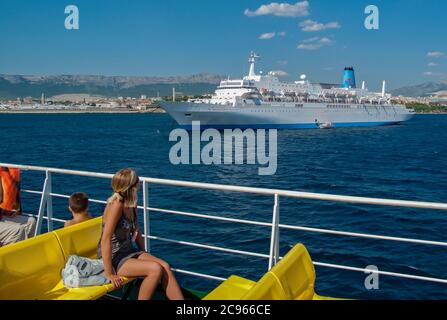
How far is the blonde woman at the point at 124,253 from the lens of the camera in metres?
2.98

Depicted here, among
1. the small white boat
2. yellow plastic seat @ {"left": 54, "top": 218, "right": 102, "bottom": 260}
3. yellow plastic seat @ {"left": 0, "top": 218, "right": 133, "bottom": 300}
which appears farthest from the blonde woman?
the small white boat

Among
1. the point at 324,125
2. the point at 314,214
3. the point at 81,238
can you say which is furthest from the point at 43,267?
the point at 324,125

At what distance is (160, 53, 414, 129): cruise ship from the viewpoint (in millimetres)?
53156

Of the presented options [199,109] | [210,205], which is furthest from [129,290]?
[199,109]

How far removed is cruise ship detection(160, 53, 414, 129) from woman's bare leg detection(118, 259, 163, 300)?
1911 inches

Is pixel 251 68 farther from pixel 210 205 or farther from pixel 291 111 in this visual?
pixel 210 205

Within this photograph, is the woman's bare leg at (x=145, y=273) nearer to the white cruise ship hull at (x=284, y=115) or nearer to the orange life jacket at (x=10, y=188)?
the orange life jacket at (x=10, y=188)

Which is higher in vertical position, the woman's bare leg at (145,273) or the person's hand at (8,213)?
the person's hand at (8,213)

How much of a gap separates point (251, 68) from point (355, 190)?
51702 millimetres

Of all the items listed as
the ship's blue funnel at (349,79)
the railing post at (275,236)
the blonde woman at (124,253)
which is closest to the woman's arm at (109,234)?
the blonde woman at (124,253)

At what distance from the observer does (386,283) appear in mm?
8547

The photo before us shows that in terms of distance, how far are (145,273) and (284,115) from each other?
198ft

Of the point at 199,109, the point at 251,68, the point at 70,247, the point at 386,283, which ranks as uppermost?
the point at 251,68

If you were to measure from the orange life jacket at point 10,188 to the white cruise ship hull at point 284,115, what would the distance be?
155 ft
